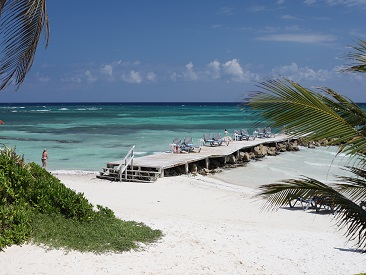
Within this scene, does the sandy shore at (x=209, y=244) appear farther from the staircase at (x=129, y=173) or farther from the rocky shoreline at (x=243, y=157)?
the rocky shoreline at (x=243, y=157)

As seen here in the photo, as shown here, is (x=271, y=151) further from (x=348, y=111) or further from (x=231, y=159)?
(x=348, y=111)

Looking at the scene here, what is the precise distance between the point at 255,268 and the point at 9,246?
4.56m

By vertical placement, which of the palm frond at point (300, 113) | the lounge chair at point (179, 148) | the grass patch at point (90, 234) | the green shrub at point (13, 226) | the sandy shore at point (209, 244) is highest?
the palm frond at point (300, 113)

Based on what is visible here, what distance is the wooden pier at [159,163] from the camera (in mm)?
19766

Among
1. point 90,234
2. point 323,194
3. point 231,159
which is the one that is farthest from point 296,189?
point 231,159

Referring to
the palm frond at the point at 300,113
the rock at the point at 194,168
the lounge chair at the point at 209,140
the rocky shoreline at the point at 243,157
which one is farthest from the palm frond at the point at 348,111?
the lounge chair at the point at 209,140

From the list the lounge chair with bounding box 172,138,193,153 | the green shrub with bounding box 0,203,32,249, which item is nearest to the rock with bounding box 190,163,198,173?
the lounge chair with bounding box 172,138,193,153

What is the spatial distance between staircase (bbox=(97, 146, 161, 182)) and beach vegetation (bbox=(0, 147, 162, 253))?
29.8ft

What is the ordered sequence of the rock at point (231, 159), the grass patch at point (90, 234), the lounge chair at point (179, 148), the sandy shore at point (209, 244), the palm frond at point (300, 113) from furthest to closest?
1. the rock at point (231, 159)
2. the lounge chair at point (179, 148)
3. the grass patch at point (90, 234)
4. the sandy shore at point (209, 244)
5. the palm frond at point (300, 113)

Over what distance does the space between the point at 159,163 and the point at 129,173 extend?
5.42 feet

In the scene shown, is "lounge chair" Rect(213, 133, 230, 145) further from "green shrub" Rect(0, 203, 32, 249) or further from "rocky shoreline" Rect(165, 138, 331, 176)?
"green shrub" Rect(0, 203, 32, 249)

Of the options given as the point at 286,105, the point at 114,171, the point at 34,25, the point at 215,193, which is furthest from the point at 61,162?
the point at 286,105

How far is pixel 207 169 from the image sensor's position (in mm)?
24000

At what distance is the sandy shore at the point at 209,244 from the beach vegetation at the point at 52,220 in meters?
0.30
